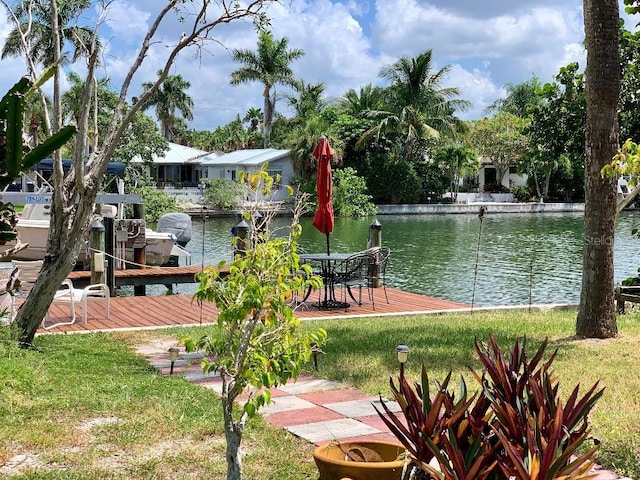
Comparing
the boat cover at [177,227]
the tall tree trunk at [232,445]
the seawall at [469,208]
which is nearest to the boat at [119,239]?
the boat cover at [177,227]

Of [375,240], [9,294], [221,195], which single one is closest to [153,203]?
[221,195]

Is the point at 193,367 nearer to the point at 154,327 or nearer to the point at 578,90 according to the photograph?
the point at 154,327

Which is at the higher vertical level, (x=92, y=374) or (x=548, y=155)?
(x=548, y=155)

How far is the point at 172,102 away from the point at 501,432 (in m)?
75.5

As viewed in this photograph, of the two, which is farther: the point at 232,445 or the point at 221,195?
the point at 221,195

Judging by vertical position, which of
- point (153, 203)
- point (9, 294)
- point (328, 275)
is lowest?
point (328, 275)

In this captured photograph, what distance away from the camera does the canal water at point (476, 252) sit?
19969mm

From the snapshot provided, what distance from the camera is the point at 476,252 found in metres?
28.4

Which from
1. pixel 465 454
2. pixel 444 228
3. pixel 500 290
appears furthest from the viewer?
pixel 444 228

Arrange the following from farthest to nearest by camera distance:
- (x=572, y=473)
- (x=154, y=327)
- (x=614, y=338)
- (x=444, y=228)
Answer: (x=444, y=228)
(x=154, y=327)
(x=614, y=338)
(x=572, y=473)

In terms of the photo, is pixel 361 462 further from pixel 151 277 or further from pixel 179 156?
pixel 179 156

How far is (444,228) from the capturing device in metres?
40.8

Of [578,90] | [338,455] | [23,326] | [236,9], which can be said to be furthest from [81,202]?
[578,90]

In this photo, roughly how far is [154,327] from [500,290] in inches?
439
